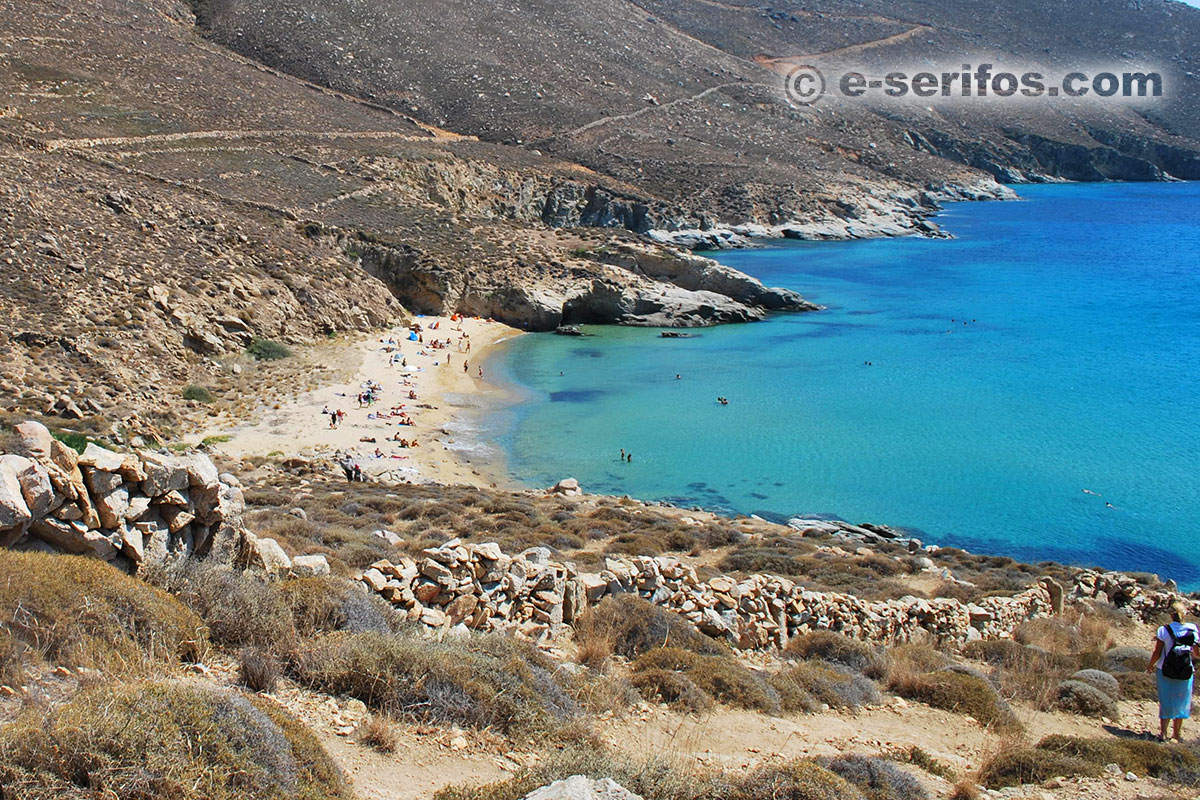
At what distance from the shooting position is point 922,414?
33531mm

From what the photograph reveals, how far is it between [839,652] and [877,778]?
4.53 metres

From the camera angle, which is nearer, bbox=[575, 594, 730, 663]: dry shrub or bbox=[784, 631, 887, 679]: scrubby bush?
bbox=[575, 594, 730, 663]: dry shrub

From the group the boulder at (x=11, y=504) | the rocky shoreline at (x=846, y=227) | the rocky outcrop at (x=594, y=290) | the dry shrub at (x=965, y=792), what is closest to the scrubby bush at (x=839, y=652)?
the dry shrub at (x=965, y=792)

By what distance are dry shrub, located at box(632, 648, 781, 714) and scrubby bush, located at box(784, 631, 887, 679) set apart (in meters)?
1.91

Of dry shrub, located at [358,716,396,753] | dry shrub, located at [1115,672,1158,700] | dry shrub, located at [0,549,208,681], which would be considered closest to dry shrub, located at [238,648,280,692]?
dry shrub, located at [0,549,208,681]

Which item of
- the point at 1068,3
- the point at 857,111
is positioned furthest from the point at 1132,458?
the point at 1068,3

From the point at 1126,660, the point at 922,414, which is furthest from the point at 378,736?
the point at 922,414

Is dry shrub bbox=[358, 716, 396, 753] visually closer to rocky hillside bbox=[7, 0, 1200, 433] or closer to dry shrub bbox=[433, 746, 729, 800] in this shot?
dry shrub bbox=[433, 746, 729, 800]

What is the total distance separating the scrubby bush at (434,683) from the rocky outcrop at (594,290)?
38554 millimetres

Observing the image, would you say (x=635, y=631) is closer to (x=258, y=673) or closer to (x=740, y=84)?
(x=258, y=673)

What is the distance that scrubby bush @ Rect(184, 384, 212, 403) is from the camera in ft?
90.2

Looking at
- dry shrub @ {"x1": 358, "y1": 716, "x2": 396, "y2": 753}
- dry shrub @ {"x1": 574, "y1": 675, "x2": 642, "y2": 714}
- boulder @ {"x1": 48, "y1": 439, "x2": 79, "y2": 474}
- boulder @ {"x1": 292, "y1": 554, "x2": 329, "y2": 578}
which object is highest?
boulder @ {"x1": 48, "y1": 439, "x2": 79, "y2": 474}

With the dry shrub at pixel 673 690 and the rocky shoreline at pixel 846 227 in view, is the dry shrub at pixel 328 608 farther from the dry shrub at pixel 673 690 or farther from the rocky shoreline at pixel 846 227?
the rocky shoreline at pixel 846 227

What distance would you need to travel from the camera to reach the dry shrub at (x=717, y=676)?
8836mm
